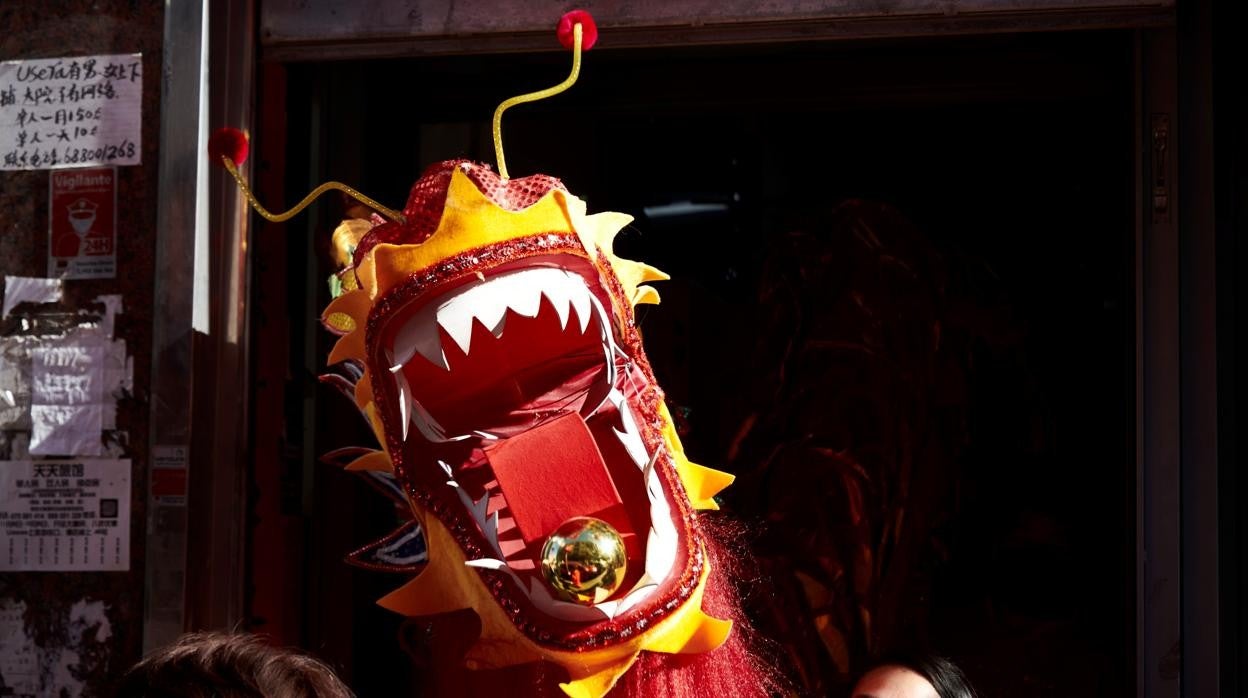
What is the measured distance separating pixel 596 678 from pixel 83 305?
1447 millimetres

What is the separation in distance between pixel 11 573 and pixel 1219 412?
2379 millimetres

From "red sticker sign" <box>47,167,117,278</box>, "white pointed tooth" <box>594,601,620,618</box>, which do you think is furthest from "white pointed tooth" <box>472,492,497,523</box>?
"red sticker sign" <box>47,167,117,278</box>

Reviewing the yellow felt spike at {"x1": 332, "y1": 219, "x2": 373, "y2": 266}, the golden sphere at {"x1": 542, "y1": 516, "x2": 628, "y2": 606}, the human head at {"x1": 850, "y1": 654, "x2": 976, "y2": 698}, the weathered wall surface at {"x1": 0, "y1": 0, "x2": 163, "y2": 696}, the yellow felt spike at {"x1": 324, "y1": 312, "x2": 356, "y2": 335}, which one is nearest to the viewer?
the golden sphere at {"x1": 542, "y1": 516, "x2": 628, "y2": 606}

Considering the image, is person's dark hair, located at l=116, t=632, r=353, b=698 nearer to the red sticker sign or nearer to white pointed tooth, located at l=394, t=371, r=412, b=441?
white pointed tooth, located at l=394, t=371, r=412, b=441

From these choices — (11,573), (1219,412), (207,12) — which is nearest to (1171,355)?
(1219,412)

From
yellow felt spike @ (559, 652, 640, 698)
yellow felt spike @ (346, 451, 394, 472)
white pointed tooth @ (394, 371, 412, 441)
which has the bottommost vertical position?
yellow felt spike @ (559, 652, 640, 698)

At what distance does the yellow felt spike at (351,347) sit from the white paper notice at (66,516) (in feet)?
2.73

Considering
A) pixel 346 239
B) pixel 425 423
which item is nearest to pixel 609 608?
pixel 425 423

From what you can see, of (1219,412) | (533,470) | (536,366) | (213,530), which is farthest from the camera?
(213,530)

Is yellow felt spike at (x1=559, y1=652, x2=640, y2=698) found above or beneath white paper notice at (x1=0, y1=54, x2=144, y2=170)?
beneath

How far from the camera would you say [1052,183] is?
108 inches

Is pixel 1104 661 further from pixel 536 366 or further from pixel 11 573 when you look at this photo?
pixel 11 573

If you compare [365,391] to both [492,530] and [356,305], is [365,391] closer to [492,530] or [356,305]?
[356,305]

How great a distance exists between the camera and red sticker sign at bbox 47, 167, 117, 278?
2.48 metres
